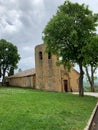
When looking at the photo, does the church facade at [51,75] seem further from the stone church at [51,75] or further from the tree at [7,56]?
the tree at [7,56]

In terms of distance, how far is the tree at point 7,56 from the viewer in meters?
80.4

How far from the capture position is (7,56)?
265 feet

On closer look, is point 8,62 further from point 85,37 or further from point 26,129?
point 26,129

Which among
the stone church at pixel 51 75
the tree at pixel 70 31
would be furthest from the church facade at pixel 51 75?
the tree at pixel 70 31

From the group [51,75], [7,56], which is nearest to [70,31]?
[51,75]

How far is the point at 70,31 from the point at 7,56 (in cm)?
4714

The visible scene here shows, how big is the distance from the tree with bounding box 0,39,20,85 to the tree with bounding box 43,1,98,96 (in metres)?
43.7

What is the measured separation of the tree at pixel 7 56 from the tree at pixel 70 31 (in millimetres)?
43712

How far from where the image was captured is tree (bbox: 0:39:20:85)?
80.4m

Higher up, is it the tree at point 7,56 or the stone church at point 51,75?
the tree at point 7,56

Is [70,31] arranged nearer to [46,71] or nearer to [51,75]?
[51,75]

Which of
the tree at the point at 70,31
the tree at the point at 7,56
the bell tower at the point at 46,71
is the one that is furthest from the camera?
the tree at the point at 7,56

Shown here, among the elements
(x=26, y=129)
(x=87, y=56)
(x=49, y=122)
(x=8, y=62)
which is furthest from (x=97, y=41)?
(x=8, y=62)

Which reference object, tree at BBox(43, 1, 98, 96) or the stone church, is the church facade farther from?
tree at BBox(43, 1, 98, 96)
